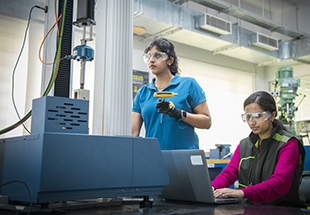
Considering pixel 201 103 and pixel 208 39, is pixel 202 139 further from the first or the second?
pixel 201 103

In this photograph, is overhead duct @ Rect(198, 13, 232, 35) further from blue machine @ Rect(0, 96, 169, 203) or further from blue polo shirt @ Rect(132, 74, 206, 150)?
blue machine @ Rect(0, 96, 169, 203)

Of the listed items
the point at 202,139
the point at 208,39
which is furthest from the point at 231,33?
the point at 202,139

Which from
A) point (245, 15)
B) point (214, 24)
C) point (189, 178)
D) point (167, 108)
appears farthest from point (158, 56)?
point (245, 15)

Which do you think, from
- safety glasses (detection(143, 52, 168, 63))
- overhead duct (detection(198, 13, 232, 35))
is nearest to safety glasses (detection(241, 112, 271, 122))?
safety glasses (detection(143, 52, 168, 63))

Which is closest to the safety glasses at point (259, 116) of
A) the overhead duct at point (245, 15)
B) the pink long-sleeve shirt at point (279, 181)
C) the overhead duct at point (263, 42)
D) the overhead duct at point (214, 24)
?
the pink long-sleeve shirt at point (279, 181)

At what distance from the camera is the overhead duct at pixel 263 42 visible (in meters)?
5.44

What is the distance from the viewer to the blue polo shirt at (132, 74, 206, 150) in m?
1.61

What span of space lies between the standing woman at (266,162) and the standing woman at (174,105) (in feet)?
0.75

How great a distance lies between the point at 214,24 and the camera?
482cm

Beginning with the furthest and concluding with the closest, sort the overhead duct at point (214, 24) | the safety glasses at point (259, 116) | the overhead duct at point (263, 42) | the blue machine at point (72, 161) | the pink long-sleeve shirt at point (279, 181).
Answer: the overhead duct at point (263, 42) → the overhead duct at point (214, 24) → the safety glasses at point (259, 116) → the pink long-sleeve shirt at point (279, 181) → the blue machine at point (72, 161)

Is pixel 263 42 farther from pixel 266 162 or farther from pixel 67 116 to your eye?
pixel 67 116

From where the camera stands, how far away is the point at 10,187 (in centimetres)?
90

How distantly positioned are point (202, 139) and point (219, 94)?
1.06m

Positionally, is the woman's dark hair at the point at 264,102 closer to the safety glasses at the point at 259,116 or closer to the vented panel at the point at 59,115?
the safety glasses at the point at 259,116
